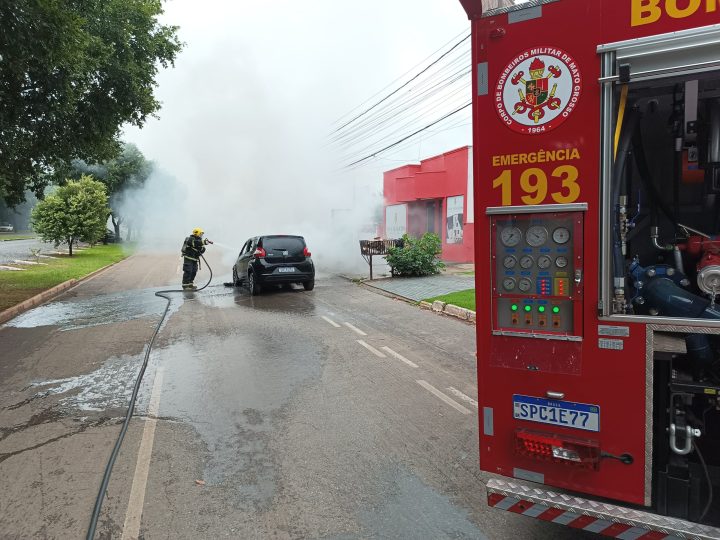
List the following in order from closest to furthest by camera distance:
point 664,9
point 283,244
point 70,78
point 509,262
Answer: point 664,9, point 509,262, point 70,78, point 283,244

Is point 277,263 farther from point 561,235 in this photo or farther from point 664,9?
point 664,9

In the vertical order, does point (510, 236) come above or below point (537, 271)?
above

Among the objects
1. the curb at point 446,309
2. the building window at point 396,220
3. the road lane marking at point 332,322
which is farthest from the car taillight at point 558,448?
the building window at point 396,220

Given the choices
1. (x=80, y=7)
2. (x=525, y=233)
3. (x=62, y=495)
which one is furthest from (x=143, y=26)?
(x=525, y=233)

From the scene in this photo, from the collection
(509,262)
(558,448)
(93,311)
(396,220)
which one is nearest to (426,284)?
(93,311)

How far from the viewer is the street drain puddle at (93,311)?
964 centimetres

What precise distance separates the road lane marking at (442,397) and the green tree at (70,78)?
6654mm

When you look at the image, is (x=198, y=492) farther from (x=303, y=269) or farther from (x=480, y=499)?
(x=303, y=269)

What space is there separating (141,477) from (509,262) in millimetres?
2924

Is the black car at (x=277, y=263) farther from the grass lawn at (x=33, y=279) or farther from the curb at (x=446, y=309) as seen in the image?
the grass lawn at (x=33, y=279)

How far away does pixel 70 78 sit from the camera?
9.55m

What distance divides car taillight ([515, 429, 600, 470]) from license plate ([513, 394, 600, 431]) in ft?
0.20

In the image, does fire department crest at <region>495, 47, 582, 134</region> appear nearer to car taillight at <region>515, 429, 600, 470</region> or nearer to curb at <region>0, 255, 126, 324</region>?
car taillight at <region>515, 429, 600, 470</region>

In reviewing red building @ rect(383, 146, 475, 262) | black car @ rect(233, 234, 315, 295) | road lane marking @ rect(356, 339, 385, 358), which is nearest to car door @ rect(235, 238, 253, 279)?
black car @ rect(233, 234, 315, 295)
